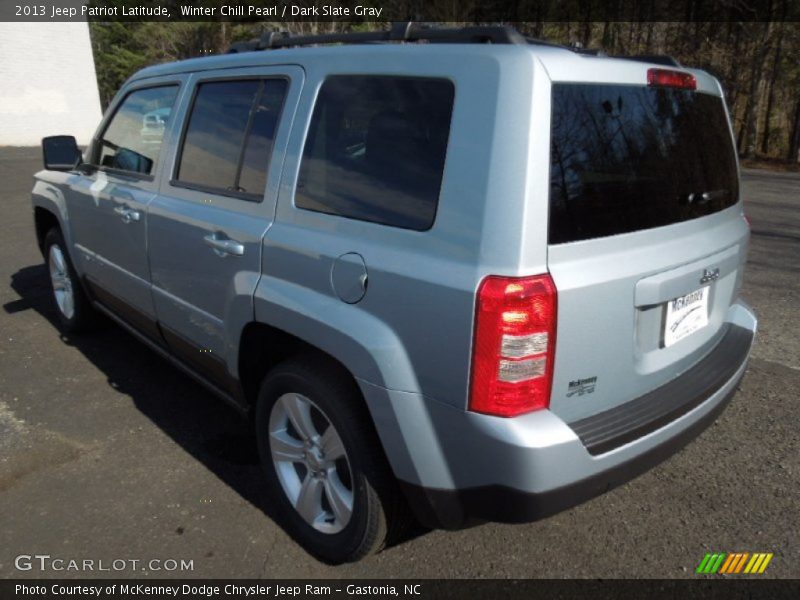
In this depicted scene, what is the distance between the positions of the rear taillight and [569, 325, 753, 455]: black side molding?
234mm

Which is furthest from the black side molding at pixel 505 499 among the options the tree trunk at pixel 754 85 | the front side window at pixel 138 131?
Answer: the tree trunk at pixel 754 85

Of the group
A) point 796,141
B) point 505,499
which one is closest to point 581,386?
point 505,499

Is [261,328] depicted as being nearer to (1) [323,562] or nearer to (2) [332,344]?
(2) [332,344]

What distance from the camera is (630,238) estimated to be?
1.97 metres

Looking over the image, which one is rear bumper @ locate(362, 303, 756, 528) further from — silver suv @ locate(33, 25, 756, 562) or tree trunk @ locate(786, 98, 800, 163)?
tree trunk @ locate(786, 98, 800, 163)

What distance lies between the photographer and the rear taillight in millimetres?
1723

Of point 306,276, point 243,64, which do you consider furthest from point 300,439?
point 243,64

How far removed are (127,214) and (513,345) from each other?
2.48 meters

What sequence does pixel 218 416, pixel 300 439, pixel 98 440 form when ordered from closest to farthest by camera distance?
1. pixel 300 439
2. pixel 98 440
3. pixel 218 416

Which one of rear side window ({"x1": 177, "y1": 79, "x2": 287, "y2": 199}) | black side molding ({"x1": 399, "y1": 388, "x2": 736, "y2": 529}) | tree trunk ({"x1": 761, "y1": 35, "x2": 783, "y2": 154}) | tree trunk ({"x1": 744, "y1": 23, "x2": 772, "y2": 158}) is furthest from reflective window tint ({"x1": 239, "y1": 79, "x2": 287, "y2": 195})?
tree trunk ({"x1": 761, "y1": 35, "x2": 783, "y2": 154})

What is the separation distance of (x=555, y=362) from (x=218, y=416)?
2.39 m

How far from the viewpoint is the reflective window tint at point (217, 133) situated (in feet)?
8.82

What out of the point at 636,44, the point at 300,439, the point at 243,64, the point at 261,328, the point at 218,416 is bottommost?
the point at 218,416

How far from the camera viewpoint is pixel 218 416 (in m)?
3.59
